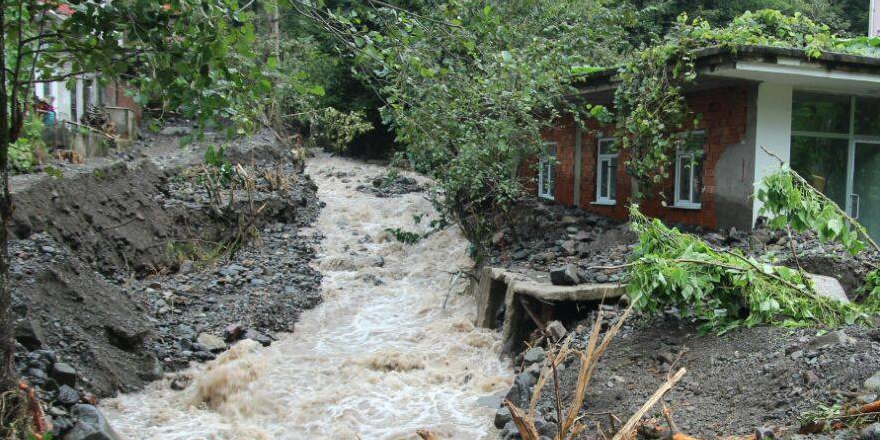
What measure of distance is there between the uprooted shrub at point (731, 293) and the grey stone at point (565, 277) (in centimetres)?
197

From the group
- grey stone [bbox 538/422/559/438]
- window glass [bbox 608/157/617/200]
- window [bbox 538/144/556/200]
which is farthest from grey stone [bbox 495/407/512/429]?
window [bbox 538/144/556/200]

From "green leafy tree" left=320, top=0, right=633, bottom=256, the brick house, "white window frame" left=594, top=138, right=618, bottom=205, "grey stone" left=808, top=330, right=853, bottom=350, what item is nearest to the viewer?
"green leafy tree" left=320, top=0, right=633, bottom=256

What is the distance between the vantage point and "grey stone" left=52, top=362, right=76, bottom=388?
19.9 feet

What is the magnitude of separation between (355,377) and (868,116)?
8.61 meters

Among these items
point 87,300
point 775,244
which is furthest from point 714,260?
point 87,300

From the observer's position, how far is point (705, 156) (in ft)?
33.6

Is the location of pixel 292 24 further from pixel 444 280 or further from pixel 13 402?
pixel 13 402

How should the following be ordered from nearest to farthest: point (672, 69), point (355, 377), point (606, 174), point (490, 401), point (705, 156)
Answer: point (490, 401) → point (355, 377) → point (672, 69) → point (705, 156) → point (606, 174)

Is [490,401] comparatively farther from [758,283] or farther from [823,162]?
[823,162]

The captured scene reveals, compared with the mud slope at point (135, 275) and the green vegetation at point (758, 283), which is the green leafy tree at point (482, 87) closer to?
the green vegetation at point (758, 283)

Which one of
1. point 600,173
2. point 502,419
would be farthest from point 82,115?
point 502,419

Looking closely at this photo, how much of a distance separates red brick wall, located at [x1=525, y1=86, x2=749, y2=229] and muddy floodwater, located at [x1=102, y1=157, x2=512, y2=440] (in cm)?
268

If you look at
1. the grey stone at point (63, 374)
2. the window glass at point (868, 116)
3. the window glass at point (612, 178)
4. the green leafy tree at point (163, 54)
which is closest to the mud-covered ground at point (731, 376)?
the green leafy tree at point (163, 54)

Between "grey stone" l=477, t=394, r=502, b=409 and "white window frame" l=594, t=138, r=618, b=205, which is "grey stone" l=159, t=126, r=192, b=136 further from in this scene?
"grey stone" l=477, t=394, r=502, b=409
